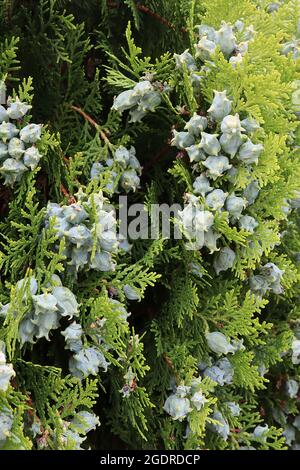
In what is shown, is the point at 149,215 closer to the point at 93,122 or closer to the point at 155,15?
the point at 93,122

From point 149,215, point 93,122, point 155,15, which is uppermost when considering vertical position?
point 155,15

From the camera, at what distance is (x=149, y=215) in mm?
1443

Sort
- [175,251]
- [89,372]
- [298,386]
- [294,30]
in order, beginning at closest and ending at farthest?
[89,372] < [175,251] < [294,30] < [298,386]

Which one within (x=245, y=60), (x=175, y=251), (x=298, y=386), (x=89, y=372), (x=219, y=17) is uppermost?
(x=219, y=17)

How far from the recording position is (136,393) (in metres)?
1.32

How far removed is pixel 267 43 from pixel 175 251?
57 cm

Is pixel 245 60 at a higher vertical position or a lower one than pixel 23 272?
higher

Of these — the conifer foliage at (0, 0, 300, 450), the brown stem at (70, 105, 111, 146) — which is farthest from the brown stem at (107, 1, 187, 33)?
the brown stem at (70, 105, 111, 146)

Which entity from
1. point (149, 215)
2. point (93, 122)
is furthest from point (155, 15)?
point (149, 215)

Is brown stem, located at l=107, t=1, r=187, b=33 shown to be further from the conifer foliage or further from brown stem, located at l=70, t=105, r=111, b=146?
brown stem, located at l=70, t=105, r=111, b=146

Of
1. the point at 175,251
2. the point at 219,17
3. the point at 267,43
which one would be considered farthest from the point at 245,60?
the point at 175,251

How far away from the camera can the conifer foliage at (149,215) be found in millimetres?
1160

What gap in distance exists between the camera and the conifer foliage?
1160 mm
